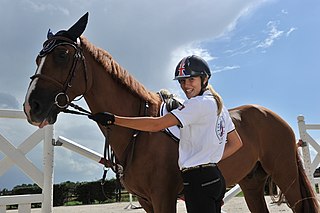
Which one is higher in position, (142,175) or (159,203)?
(142,175)

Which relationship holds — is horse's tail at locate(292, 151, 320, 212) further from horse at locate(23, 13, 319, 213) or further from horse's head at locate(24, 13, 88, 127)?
horse's head at locate(24, 13, 88, 127)

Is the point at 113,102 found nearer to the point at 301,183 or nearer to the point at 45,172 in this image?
the point at 45,172

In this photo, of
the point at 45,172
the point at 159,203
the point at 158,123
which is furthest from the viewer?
the point at 45,172

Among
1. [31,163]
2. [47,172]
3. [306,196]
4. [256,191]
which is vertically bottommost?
[306,196]

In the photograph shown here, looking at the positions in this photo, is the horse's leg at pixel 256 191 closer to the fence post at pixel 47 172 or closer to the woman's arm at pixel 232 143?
the woman's arm at pixel 232 143

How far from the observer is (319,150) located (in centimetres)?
629

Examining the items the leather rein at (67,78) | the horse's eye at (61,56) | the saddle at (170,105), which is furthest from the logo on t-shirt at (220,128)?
the horse's eye at (61,56)

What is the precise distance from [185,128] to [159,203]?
0.73 metres

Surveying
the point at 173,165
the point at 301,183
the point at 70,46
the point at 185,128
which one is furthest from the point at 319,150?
the point at 70,46

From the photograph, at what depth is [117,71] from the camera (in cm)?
305

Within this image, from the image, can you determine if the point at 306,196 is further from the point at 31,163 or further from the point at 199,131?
the point at 31,163

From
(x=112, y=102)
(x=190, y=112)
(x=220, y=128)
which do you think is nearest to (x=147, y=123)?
(x=190, y=112)

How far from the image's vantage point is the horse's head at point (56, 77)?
97.3 inches

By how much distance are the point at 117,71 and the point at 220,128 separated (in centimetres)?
114
